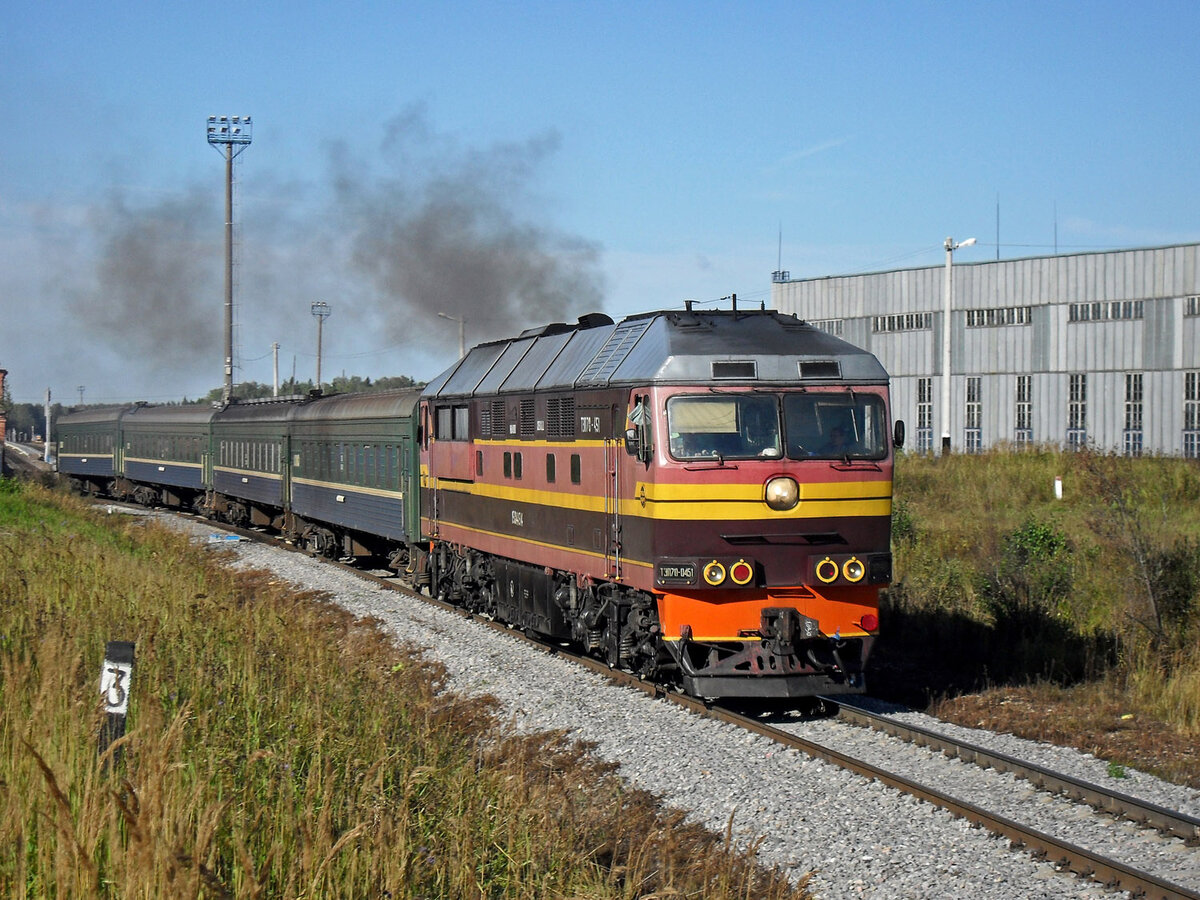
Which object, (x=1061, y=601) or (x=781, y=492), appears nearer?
(x=781, y=492)

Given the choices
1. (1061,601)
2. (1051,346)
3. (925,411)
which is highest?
(1051,346)

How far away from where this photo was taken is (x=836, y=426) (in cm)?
1162

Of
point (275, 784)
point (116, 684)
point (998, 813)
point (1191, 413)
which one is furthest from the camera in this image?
point (1191, 413)

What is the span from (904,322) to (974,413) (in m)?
5.34

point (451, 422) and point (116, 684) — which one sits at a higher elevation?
point (451, 422)

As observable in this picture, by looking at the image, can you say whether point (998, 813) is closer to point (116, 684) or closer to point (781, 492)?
point (781, 492)

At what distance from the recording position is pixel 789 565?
37.3 ft

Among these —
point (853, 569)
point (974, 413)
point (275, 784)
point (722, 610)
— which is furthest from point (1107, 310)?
point (275, 784)

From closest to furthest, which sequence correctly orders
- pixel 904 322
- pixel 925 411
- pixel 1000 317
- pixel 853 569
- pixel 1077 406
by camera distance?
pixel 853 569, pixel 1077 406, pixel 1000 317, pixel 925 411, pixel 904 322

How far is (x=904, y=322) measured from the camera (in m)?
55.2

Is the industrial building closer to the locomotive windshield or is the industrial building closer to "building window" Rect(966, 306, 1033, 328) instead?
"building window" Rect(966, 306, 1033, 328)

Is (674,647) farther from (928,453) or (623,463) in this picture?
(928,453)

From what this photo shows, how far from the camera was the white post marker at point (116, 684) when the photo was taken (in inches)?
235

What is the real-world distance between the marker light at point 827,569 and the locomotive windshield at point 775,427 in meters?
0.96
